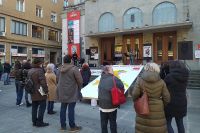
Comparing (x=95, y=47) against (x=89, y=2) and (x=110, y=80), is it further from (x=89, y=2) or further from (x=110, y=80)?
(x=110, y=80)

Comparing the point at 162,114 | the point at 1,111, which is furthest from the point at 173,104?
the point at 1,111

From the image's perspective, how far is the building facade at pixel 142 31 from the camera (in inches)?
828

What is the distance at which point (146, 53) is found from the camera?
23328 mm

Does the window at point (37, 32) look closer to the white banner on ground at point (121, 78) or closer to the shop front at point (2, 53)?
the shop front at point (2, 53)

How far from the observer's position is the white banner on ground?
10.6m

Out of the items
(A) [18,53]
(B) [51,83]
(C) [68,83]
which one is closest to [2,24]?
(A) [18,53]

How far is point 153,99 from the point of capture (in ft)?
14.4

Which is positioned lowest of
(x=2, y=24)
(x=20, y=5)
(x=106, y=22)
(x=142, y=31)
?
(x=142, y=31)

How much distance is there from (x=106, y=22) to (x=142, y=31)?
4.35 m

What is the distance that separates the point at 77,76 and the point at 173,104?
8.06 ft

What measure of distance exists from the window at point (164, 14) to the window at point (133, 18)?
145 cm

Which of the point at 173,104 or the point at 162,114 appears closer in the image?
the point at 162,114

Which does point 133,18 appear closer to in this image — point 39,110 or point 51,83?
point 51,83

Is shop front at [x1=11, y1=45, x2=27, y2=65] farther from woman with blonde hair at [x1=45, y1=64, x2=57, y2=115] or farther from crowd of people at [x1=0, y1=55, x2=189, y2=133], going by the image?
crowd of people at [x1=0, y1=55, x2=189, y2=133]
